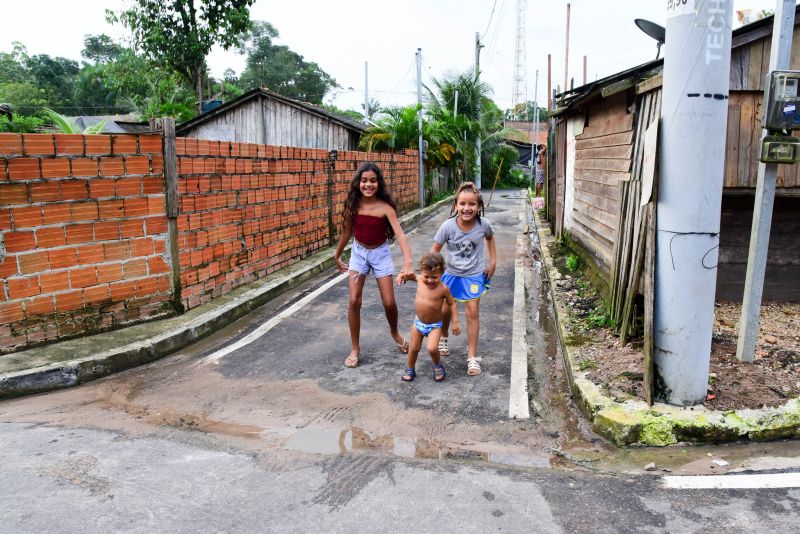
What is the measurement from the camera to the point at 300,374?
207 inches

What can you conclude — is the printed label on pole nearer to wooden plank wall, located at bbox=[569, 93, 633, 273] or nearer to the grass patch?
wooden plank wall, located at bbox=[569, 93, 633, 273]

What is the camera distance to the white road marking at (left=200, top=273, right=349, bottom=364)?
18.8 ft

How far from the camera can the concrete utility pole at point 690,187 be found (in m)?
3.95

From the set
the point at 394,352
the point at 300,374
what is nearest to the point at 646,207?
the point at 394,352

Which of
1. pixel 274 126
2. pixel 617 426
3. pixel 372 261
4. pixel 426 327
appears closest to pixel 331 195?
pixel 372 261

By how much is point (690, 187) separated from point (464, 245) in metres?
1.85

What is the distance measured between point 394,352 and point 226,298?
8.27 ft

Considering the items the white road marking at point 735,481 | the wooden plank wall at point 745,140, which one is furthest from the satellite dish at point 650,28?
the white road marking at point 735,481

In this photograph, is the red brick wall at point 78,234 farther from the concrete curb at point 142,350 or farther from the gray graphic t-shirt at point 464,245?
the gray graphic t-shirt at point 464,245

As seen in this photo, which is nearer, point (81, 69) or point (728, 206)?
point (728, 206)

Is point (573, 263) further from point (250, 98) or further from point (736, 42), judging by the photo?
point (250, 98)

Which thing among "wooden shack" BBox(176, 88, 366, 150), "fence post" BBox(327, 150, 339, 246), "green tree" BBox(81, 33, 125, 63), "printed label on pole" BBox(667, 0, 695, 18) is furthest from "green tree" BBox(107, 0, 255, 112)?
"green tree" BBox(81, 33, 125, 63)

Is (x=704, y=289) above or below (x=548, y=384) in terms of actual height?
above

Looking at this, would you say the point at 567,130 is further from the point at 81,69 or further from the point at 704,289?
the point at 81,69
